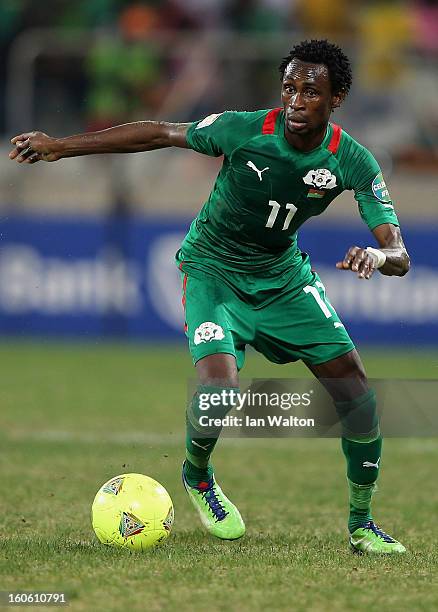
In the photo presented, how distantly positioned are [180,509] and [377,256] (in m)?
2.33

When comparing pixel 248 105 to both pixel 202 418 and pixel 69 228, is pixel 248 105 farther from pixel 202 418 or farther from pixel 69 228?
pixel 202 418

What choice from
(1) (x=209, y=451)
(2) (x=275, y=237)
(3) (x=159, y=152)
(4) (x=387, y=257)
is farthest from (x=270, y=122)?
(3) (x=159, y=152)

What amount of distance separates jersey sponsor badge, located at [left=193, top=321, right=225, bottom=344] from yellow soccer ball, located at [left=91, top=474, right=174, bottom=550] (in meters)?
0.74

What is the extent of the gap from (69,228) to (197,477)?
31.8ft

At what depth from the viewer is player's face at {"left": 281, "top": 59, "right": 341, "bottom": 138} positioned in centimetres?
517

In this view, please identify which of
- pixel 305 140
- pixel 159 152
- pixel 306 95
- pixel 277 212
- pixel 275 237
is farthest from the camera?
pixel 159 152

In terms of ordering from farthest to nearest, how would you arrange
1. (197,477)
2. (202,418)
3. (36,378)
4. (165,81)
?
(165,81) → (36,378) → (197,477) → (202,418)

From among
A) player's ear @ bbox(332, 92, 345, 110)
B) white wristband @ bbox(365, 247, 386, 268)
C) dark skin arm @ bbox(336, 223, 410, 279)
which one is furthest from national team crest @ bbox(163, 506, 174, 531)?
player's ear @ bbox(332, 92, 345, 110)

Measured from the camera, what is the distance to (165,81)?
16.1 metres

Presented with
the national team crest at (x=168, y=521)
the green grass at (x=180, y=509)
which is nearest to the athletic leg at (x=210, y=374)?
the green grass at (x=180, y=509)

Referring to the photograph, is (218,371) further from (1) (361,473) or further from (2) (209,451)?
(1) (361,473)

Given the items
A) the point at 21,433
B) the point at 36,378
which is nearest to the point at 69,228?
the point at 36,378

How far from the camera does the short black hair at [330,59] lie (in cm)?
521

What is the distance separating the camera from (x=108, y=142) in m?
5.34
